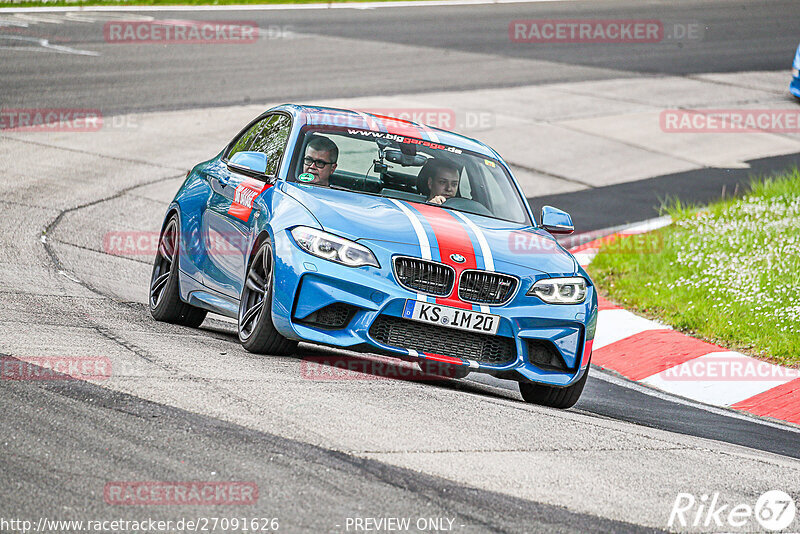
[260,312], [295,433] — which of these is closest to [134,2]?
[260,312]

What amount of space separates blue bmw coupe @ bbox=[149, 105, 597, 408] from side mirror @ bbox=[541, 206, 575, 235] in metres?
0.01

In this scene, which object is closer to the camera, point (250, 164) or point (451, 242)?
point (451, 242)

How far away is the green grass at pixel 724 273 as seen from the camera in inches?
397

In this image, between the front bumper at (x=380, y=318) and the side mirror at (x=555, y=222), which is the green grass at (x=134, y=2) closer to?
the side mirror at (x=555, y=222)

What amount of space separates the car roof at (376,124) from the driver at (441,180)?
266 mm

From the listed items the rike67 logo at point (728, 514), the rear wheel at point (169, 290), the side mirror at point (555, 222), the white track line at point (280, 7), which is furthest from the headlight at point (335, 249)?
the white track line at point (280, 7)

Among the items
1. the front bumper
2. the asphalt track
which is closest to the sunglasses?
the front bumper

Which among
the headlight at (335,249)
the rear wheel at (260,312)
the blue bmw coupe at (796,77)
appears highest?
the blue bmw coupe at (796,77)

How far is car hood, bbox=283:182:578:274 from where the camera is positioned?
22.5ft

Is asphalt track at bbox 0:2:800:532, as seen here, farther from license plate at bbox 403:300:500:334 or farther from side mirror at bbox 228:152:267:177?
side mirror at bbox 228:152:267:177

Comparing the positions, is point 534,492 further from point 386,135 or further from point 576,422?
point 386,135

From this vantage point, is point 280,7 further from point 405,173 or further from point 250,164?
point 250,164

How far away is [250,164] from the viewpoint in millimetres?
7566

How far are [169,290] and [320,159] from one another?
5.19ft
